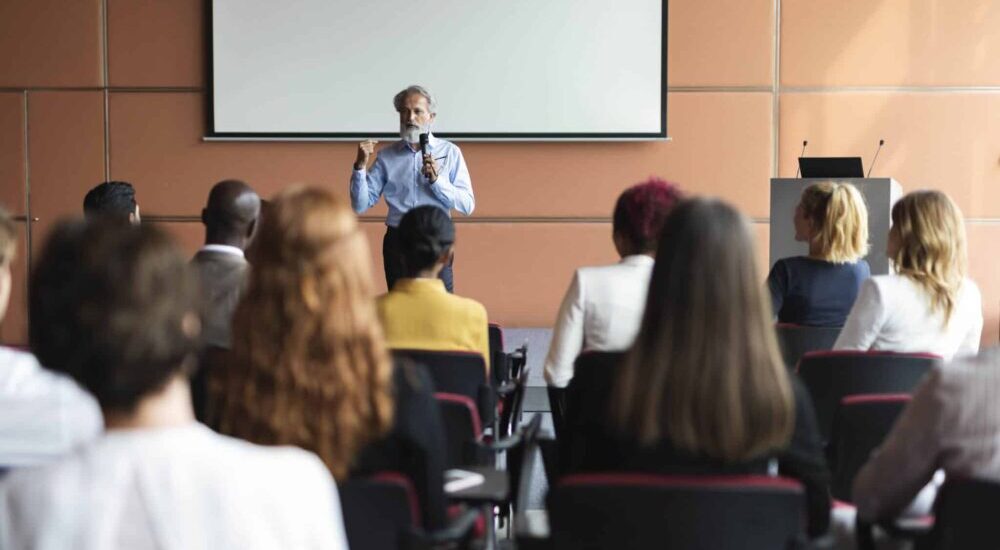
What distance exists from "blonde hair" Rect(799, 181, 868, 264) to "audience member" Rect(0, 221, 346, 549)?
307 cm

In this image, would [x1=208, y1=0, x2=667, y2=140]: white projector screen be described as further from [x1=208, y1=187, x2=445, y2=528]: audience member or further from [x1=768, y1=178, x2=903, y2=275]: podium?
[x1=208, y1=187, x2=445, y2=528]: audience member

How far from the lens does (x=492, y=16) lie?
6.77 m

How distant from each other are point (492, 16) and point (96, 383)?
6028mm

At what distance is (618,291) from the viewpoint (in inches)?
121

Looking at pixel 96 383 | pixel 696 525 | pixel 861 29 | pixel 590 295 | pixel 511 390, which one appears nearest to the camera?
pixel 96 383

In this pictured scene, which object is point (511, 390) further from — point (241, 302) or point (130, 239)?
point (130, 239)

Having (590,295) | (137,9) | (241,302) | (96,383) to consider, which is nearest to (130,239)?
(96,383)

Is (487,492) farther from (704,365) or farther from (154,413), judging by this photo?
(154,413)

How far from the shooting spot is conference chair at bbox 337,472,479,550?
70.3 inches

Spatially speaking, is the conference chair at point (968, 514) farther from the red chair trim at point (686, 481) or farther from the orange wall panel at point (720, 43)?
the orange wall panel at point (720, 43)

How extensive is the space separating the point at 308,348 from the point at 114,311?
24.4 inches

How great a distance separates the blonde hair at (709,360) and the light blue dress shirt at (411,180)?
3643 millimetres

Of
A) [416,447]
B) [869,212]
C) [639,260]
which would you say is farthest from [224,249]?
[869,212]

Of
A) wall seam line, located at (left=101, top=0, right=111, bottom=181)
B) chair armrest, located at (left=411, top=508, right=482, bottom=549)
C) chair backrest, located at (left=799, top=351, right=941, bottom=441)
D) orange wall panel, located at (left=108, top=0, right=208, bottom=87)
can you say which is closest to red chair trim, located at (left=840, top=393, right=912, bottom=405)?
chair backrest, located at (left=799, top=351, right=941, bottom=441)
